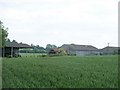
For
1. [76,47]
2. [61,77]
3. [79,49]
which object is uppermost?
[76,47]

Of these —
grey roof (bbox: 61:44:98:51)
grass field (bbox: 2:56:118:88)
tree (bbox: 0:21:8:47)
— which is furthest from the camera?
grey roof (bbox: 61:44:98:51)

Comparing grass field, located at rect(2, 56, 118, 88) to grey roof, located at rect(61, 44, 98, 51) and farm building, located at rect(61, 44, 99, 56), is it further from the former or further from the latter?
grey roof, located at rect(61, 44, 98, 51)

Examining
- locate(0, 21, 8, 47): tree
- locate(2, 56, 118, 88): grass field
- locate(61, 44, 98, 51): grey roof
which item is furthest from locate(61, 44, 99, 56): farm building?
locate(2, 56, 118, 88): grass field

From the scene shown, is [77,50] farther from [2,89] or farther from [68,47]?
[2,89]

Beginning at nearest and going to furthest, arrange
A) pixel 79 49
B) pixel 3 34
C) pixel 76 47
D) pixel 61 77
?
pixel 61 77 < pixel 3 34 < pixel 79 49 < pixel 76 47

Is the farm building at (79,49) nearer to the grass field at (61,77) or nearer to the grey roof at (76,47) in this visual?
the grey roof at (76,47)

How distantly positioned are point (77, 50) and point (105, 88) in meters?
105

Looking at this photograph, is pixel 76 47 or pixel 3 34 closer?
pixel 3 34

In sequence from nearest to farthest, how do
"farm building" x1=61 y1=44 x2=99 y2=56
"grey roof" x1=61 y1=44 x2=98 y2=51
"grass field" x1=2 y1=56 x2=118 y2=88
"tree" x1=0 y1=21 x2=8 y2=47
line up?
"grass field" x1=2 y1=56 x2=118 y2=88, "tree" x1=0 y1=21 x2=8 y2=47, "farm building" x1=61 y1=44 x2=99 y2=56, "grey roof" x1=61 y1=44 x2=98 y2=51

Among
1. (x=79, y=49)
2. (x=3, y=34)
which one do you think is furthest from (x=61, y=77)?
(x=79, y=49)

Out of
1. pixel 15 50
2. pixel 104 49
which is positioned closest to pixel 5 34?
pixel 15 50

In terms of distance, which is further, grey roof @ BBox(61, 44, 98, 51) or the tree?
grey roof @ BBox(61, 44, 98, 51)

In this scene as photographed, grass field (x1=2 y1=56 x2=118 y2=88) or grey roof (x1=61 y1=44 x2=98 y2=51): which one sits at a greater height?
grey roof (x1=61 y1=44 x2=98 y2=51)

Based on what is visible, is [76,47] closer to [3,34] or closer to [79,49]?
[79,49]
